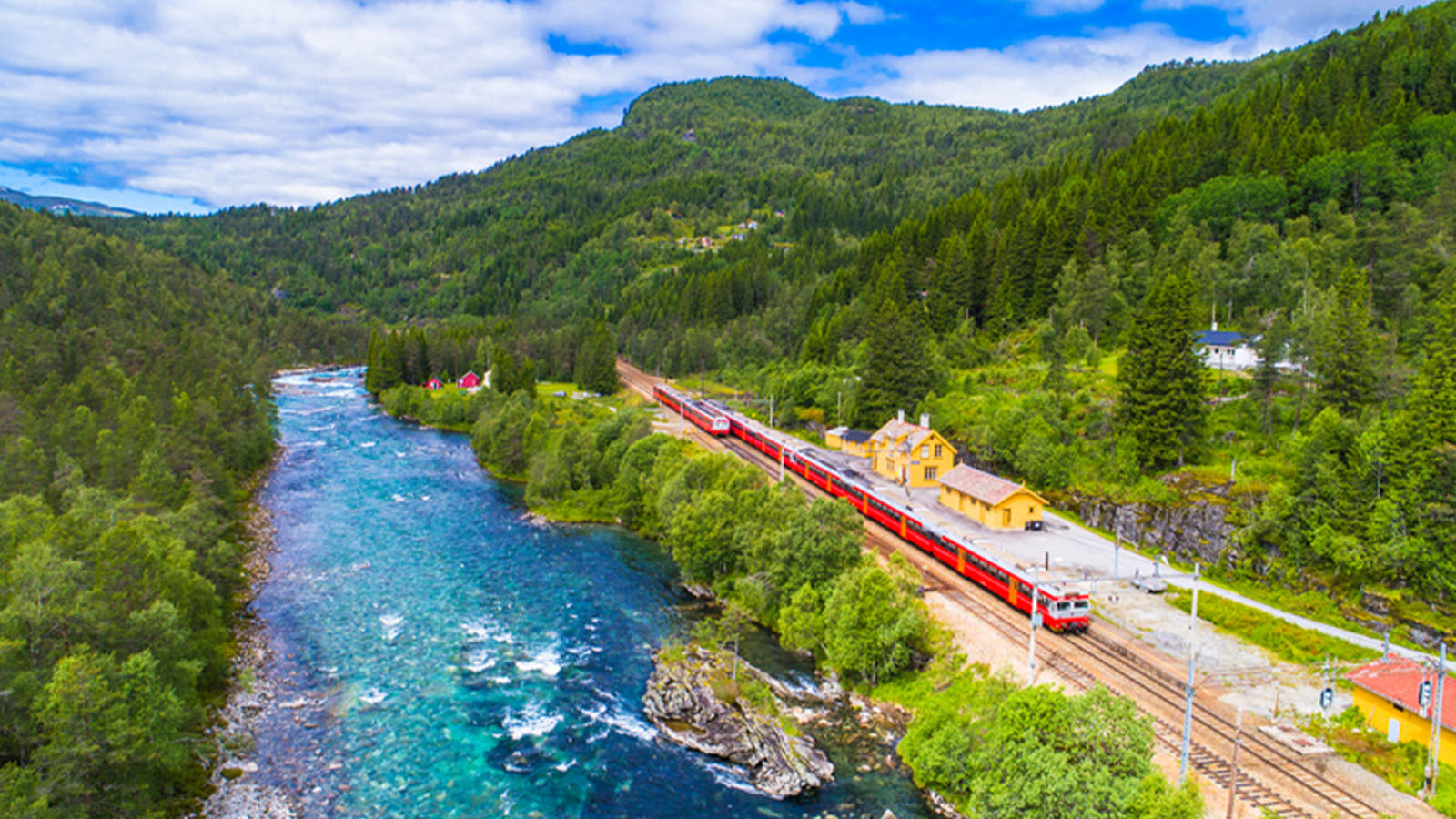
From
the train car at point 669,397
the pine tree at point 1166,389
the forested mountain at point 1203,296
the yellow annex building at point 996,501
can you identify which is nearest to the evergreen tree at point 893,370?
the forested mountain at point 1203,296

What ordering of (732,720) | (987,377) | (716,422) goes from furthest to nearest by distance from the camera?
(716,422) < (987,377) < (732,720)

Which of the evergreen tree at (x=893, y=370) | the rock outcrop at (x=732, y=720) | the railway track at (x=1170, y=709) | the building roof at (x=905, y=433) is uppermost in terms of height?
the evergreen tree at (x=893, y=370)

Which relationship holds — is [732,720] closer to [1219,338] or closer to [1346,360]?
[1346,360]

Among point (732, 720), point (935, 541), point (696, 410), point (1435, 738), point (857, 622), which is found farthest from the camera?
point (696, 410)

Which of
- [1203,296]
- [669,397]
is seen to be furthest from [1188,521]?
[669,397]

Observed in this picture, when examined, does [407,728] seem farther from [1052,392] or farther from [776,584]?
[1052,392]

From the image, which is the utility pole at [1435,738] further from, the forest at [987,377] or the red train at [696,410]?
the red train at [696,410]

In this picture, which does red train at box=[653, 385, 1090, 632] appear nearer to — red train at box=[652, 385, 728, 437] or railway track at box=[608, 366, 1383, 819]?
railway track at box=[608, 366, 1383, 819]
